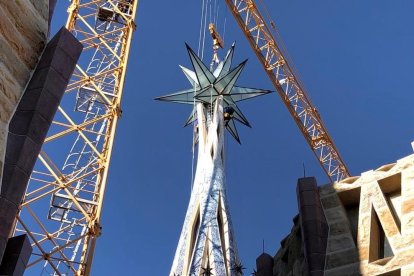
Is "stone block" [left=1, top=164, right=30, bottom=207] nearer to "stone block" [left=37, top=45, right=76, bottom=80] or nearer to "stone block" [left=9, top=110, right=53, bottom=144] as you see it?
"stone block" [left=9, top=110, right=53, bottom=144]

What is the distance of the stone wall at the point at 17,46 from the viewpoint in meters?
4.97

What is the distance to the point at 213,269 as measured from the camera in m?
21.3

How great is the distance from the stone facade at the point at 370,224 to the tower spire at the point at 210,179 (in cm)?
806

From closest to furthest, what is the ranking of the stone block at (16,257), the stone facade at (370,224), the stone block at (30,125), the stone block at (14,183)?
the stone block at (14,183) < the stone block at (30,125) < the stone block at (16,257) < the stone facade at (370,224)

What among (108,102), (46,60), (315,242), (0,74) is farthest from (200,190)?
(0,74)

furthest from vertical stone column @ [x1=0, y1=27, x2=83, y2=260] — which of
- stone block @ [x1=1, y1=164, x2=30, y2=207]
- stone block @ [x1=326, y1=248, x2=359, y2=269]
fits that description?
stone block @ [x1=326, y1=248, x2=359, y2=269]

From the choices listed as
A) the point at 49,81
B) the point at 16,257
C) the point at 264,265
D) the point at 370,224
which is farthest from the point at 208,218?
the point at 49,81

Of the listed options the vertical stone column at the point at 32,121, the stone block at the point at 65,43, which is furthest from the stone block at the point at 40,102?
the stone block at the point at 65,43

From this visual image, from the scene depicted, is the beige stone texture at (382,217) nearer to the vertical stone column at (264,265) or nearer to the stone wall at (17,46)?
the vertical stone column at (264,265)

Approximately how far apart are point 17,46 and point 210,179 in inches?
769

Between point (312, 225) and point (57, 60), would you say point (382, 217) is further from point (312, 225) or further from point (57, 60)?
point (57, 60)

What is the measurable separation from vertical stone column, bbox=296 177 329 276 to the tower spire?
318 inches

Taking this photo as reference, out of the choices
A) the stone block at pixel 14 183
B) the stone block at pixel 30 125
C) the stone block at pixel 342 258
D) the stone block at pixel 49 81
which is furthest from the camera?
the stone block at pixel 342 258

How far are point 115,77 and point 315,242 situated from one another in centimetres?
1772
